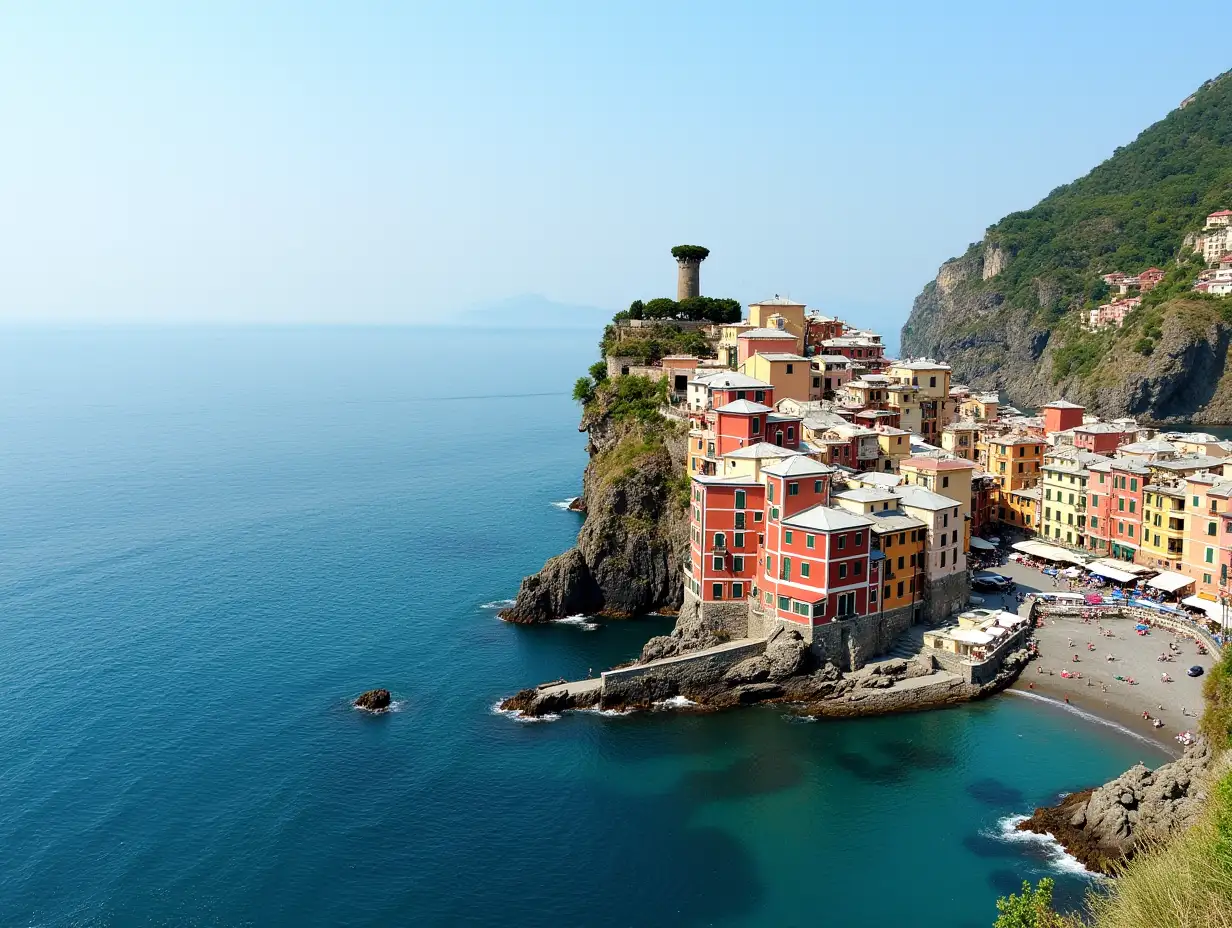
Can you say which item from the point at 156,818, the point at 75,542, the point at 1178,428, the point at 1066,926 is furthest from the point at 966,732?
the point at 1178,428

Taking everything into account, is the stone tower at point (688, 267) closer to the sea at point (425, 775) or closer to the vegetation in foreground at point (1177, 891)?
the sea at point (425, 775)

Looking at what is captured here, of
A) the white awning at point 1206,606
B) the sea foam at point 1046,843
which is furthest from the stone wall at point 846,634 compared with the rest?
the white awning at point 1206,606

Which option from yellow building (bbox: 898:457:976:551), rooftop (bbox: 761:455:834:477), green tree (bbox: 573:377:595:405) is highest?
green tree (bbox: 573:377:595:405)

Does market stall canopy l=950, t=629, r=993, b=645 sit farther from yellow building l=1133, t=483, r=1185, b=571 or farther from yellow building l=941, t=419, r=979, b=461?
yellow building l=941, t=419, r=979, b=461

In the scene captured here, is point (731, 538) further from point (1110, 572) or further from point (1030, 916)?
point (1030, 916)

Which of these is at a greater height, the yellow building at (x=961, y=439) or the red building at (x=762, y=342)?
the red building at (x=762, y=342)

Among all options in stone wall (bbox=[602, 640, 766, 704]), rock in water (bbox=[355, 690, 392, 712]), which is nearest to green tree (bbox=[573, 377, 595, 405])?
stone wall (bbox=[602, 640, 766, 704])

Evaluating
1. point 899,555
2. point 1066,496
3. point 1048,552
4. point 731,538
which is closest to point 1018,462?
point 1066,496
